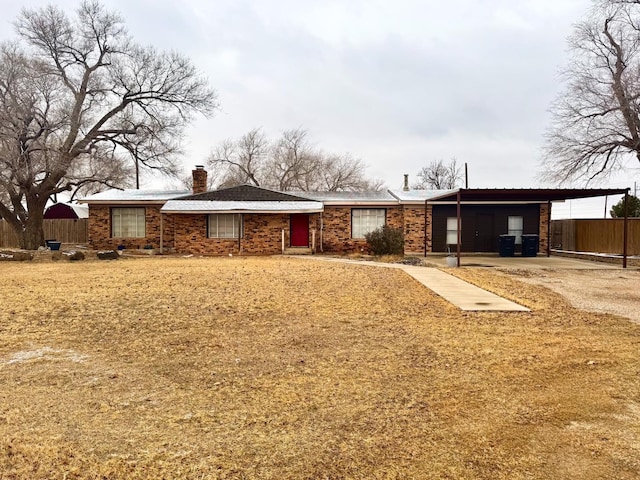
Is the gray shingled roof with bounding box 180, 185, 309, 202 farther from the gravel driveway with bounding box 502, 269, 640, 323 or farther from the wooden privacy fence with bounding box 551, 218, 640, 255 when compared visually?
the wooden privacy fence with bounding box 551, 218, 640, 255

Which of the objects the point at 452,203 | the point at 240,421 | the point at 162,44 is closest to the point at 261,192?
the point at 452,203

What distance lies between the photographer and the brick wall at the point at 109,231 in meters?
22.1

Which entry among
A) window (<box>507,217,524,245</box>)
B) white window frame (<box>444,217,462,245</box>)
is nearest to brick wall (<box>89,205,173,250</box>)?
white window frame (<box>444,217,462,245</box>)

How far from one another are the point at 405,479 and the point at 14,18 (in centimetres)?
2930

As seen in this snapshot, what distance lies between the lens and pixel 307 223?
21672 millimetres

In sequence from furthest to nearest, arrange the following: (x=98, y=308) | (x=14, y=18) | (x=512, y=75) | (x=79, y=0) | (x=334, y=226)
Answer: (x=79, y=0) → (x=14, y=18) → (x=334, y=226) → (x=512, y=75) → (x=98, y=308)

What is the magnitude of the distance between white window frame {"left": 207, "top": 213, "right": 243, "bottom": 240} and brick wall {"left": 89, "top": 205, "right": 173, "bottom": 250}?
2276 mm

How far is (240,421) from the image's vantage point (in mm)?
3607

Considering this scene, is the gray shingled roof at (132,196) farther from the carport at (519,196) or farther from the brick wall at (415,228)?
the carport at (519,196)

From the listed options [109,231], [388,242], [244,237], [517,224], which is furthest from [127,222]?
[517,224]

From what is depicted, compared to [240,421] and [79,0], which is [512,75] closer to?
[240,421]

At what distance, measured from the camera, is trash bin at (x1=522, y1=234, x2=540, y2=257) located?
20.5 m

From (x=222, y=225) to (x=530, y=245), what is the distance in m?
13.8

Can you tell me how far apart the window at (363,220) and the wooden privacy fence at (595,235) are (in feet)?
29.9
